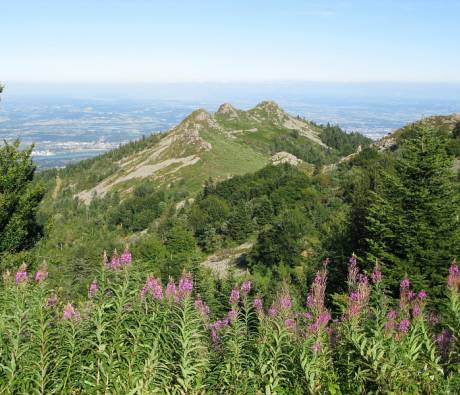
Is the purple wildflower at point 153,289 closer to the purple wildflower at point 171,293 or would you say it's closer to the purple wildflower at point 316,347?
the purple wildflower at point 171,293

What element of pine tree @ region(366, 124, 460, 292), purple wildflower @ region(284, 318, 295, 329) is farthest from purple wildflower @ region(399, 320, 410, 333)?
pine tree @ region(366, 124, 460, 292)

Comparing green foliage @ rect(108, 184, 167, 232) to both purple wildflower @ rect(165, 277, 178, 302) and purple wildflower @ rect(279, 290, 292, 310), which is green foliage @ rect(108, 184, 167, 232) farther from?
purple wildflower @ rect(279, 290, 292, 310)

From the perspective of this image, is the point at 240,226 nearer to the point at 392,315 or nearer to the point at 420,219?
the point at 420,219

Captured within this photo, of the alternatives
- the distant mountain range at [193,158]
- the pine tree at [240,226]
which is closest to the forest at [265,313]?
the pine tree at [240,226]

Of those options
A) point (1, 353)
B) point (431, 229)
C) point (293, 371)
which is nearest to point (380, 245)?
point (431, 229)

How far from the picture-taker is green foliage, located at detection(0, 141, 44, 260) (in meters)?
19.6

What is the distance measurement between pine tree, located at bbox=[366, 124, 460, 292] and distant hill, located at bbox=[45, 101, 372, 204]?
307 ft

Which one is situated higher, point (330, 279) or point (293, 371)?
point (293, 371)

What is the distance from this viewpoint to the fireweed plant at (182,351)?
616 cm

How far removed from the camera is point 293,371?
22.2 ft

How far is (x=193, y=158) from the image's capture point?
139 meters

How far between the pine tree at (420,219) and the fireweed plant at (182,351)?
1461 cm

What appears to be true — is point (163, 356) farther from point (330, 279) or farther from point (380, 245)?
point (330, 279)

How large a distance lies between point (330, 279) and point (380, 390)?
25.0m
